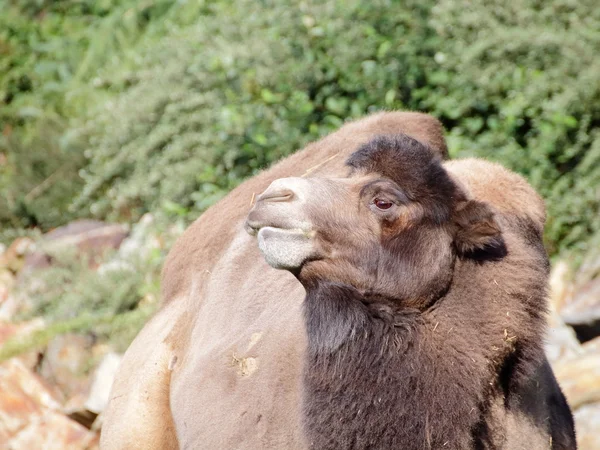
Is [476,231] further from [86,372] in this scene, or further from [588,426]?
[86,372]

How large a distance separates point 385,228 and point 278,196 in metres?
0.45

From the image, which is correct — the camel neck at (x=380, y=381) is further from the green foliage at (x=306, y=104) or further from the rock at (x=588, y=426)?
the green foliage at (x=306, y=104)

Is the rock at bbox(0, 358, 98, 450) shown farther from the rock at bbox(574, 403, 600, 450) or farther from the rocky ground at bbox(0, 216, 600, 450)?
the rock at bbox(574, 403, 600, 450)

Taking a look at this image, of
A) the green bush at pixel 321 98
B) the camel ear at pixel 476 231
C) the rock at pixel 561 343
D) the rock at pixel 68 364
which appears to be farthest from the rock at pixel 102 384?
the camel ear at pixel 476 231

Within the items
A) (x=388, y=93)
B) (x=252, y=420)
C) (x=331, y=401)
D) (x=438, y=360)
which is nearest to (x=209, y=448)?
(x=252, y=420)

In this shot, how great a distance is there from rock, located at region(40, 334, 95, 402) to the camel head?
16.3ft

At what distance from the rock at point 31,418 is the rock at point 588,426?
3.74 m

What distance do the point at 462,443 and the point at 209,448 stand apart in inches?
47.5

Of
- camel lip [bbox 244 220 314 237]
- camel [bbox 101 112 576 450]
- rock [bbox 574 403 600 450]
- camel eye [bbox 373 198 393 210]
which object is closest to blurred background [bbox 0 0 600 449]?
rock [bbox 574 403 600 450]

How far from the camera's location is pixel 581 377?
5.99 m

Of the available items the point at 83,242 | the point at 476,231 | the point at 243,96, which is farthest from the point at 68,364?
the point at 476,231

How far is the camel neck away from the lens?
3311mm

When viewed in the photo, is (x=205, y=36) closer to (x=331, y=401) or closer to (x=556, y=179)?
(x=556, y=179)

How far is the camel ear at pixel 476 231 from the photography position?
3.40 metres
